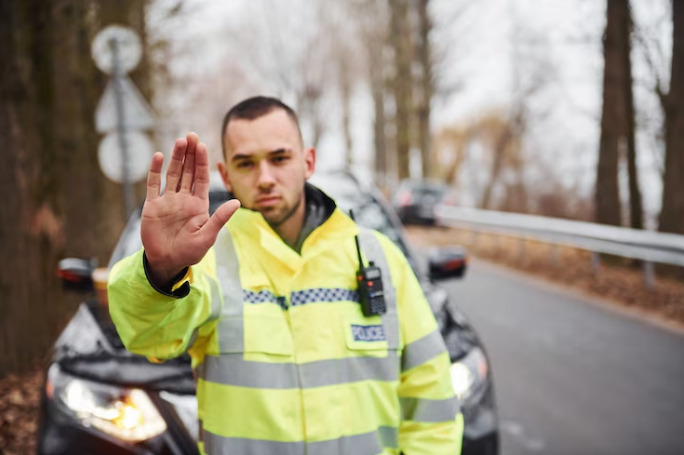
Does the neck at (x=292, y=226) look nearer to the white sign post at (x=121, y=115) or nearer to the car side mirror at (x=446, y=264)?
the car side mirror at (x=446, y=264)

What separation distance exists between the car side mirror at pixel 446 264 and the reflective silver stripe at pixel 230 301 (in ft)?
6.81

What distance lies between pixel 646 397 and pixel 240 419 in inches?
163

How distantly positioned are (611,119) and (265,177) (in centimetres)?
1014

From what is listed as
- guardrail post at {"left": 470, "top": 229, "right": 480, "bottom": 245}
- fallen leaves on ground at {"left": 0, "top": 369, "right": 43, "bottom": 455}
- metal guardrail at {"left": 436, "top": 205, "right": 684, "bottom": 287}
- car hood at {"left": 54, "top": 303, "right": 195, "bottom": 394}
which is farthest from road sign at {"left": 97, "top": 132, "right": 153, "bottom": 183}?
guardrail post at {"left": 470, "top": 229, "right": 480, "bottom": 245}

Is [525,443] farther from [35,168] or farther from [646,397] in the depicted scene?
[35,168]

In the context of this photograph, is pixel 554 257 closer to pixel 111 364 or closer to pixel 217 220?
pixel 111 364

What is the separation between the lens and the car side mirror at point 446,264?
3.52 m

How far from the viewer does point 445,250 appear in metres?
3.61

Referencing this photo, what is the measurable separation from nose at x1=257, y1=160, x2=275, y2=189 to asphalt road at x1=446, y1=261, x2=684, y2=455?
2.79 m

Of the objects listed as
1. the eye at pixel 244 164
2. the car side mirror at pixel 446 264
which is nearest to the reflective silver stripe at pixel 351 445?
the eye at pixel 244 164

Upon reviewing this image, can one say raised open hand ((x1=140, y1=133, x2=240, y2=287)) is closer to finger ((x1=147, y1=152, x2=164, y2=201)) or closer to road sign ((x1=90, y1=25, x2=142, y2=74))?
finger ((x1=147, y1=152, x2=164, y2=201))

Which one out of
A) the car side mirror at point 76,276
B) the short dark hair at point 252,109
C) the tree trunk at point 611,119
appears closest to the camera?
the short dark hair at point 252,109

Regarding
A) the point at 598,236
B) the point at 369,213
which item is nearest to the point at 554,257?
the point at 598,236

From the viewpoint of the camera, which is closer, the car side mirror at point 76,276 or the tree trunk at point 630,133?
the car side mirror at point 76,276
